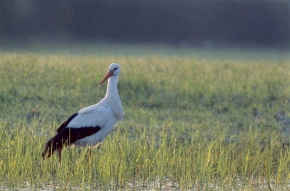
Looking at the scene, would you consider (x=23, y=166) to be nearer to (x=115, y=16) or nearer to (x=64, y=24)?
(x=64, y=24)

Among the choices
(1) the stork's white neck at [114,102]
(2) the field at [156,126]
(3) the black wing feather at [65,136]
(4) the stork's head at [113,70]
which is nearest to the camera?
(2) the field at [156,126]

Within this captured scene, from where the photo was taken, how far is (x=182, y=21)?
1649 inches

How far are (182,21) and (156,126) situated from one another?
1291 inches

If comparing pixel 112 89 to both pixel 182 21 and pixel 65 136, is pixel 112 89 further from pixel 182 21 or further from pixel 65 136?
pixel 182 21

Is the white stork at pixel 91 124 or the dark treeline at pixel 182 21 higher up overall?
the dark treeline at pixel 182 21

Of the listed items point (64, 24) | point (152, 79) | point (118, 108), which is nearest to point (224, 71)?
point (152, 79)

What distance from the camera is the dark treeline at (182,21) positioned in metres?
38.4

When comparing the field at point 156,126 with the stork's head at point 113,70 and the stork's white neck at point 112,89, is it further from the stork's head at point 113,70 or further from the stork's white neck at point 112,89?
the stork's head at point 113,70

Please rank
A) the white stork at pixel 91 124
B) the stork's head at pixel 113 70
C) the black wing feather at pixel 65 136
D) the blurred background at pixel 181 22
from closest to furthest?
1. the black wing feather at pixel 65 136
2. the white stork at pixel 91 124
3. the stork's head at pixel 113 70
4. the blurred background at pixel 181 22

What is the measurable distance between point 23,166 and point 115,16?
3384cm

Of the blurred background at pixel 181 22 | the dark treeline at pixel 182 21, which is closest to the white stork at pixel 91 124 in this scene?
the blurred background at pixel 181 22

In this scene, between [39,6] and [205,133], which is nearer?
[205,133]

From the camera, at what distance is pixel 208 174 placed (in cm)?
693

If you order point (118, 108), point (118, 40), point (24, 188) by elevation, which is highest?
point (118, 40)
